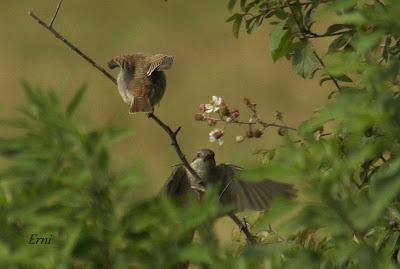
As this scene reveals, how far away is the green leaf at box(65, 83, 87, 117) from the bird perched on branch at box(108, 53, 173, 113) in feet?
11.3

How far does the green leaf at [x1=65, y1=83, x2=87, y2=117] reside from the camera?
67.6 inches

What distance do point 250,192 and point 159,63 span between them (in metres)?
1.00

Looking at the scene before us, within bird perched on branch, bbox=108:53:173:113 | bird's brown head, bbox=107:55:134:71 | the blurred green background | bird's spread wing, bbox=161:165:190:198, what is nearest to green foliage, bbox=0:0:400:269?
bird's spread wing, bbox=161:165:190:198

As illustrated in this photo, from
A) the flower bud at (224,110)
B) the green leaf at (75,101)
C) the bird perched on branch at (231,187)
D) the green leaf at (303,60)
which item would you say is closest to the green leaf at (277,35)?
the green leaf at (303,60)

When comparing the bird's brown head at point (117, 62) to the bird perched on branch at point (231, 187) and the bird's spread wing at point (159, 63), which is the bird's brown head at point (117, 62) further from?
the bird perched on branch at point (231, 187)

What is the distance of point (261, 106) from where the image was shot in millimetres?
10617

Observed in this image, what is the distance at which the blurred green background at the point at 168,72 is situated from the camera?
33.9 feet

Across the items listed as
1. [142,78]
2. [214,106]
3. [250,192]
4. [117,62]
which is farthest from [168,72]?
[214,106]

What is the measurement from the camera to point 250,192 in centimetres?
469

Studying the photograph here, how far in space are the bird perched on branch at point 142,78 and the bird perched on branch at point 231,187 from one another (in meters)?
0.40

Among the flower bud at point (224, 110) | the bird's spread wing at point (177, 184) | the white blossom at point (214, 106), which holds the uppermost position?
the white blossom at point (214, 106)

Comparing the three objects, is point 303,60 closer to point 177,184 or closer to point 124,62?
point 177,184

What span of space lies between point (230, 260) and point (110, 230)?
0.57 ft

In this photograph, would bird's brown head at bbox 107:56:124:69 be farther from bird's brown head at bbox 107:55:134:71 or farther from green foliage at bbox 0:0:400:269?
green foliage at bbox 0:0:400:269
